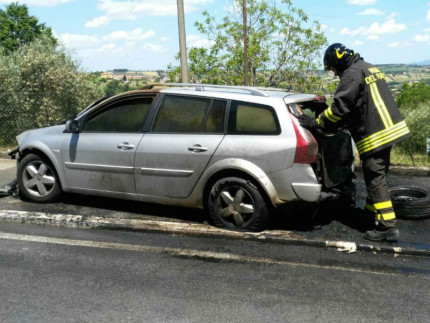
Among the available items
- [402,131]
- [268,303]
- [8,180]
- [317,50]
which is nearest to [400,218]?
[402,131]

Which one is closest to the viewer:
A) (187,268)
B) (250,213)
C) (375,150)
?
(187,268)

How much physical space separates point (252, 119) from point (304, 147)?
24.1 inches

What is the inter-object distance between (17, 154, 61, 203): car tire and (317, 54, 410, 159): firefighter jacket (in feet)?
10.9

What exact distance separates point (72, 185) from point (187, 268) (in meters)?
2.29

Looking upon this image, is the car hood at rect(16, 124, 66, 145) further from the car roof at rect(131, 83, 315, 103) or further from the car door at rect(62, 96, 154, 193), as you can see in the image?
the car roof at rect(131, 83, 315, 103)

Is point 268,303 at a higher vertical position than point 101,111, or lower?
lower

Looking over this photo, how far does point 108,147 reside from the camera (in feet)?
17.0

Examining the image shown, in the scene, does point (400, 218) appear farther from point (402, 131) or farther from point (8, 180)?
point (8, 180)

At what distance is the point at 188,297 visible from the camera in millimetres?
3316

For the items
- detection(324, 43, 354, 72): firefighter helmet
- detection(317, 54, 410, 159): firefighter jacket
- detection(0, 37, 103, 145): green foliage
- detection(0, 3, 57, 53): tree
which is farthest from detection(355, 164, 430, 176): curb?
detection(0, 3, 57, 53): tree

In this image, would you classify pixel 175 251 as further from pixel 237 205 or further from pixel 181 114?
pixel 181 114

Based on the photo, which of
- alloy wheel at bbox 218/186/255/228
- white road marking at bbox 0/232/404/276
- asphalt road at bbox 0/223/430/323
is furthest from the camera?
alloy wheel at bbox 218/186/255/228

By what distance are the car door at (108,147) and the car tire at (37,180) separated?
32cm

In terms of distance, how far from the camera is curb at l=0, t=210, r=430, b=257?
4227mm
